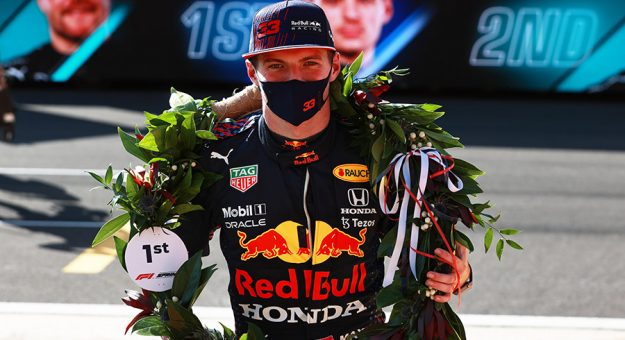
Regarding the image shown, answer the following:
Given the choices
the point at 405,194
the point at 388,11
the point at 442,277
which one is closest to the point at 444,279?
the point at 442,277

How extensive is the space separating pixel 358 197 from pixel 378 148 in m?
0.19

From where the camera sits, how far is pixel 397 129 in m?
3.30

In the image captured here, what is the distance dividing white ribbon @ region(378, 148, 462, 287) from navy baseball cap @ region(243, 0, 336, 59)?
0.47 meters

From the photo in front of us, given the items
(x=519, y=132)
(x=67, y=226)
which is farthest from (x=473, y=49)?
(x=67, y=226)

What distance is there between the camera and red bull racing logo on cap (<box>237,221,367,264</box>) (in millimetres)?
3283

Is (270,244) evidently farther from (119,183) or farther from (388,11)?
(388,11)

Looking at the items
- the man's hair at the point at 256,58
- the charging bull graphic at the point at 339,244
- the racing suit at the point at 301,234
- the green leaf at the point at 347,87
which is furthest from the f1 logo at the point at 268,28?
the charging bull graphic at the point at 339,244

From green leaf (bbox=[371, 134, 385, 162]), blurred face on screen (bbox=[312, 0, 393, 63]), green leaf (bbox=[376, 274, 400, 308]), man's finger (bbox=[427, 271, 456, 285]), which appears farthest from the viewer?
blurred face on screen (bbox=[312, 0, 393, 63])

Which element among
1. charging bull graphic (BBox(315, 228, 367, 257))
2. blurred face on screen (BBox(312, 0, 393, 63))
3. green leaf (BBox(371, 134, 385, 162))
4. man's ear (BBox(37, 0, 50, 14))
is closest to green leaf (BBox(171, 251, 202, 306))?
charging bull graphic (BBox(315, 228, 367, 257))

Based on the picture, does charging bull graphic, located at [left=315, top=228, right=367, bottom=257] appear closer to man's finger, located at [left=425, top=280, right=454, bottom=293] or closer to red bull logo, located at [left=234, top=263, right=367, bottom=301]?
red bull logo, located at [left=234, top=263, right=367, bottom=301]

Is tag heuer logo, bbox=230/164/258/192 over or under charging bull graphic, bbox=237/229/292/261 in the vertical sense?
over

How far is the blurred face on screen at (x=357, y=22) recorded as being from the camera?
18562mm

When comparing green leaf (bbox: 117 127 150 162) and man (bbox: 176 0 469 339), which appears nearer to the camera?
man (bbox: 176 0 469 339)

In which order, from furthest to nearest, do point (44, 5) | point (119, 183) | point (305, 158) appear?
point (44, 5) → point (119, 183) → point (305, 158)
